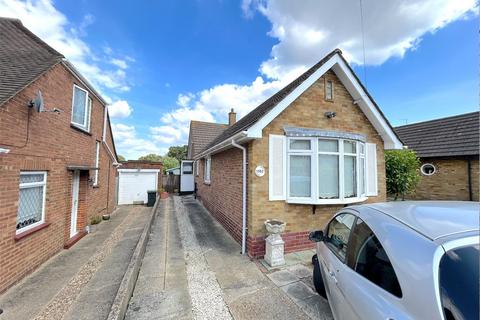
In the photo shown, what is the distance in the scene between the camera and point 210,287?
14.7 ft

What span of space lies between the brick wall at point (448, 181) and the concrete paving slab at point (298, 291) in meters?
13.3

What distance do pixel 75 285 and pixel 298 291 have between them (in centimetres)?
481

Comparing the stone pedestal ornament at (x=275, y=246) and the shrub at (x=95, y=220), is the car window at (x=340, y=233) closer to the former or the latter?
the stone pedestal ornament at (x=275, y=246)

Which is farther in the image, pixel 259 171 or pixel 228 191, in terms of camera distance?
pixel 228 191

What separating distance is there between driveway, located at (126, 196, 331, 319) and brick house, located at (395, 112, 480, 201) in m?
13.4

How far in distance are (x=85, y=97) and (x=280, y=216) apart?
8.93 metres

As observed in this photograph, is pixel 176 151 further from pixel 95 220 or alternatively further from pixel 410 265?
pixel 410 265

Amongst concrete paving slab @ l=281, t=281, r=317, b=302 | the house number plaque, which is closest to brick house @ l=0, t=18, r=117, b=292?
the house number plaque

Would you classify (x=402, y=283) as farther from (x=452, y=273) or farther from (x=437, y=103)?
(x=437, y=103)

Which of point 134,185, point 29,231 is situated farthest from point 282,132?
point 134,185

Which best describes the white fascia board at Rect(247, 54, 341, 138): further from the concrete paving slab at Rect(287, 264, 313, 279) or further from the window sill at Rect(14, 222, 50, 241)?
the window sill at Rect(14, 222, 50, 241)

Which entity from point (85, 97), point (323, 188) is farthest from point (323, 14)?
point (85, 97)

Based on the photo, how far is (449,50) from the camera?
5.99 meters

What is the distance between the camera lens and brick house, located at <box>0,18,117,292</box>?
4.48m
